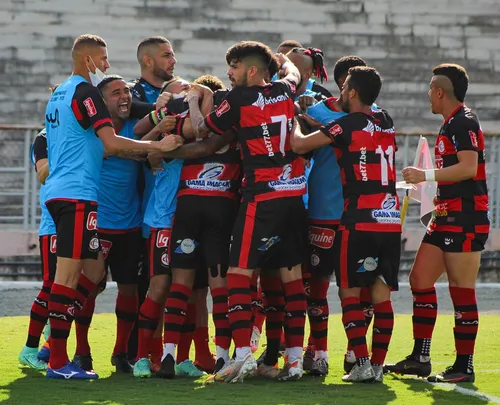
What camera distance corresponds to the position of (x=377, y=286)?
6996 millimetres

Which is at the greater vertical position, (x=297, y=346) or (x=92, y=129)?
(x=92, y=129)

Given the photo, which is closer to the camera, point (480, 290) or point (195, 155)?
point (195, 155)

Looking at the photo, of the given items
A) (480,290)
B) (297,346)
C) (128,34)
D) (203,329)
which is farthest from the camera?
(128,34)

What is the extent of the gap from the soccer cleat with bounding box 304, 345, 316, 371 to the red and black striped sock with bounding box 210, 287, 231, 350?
671 mm

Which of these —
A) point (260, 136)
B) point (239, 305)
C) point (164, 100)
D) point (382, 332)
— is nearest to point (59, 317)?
point (239, 305)

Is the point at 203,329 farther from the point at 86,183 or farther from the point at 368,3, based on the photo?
the point at 368,3

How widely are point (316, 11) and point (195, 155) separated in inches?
434

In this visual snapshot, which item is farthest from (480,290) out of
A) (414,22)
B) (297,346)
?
(297,346)

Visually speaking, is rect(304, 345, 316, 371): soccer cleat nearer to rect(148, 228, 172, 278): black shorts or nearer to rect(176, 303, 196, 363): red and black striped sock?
rect(176, 303, 196, 363): red and black striped sock

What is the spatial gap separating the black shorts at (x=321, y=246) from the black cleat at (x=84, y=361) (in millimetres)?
1581

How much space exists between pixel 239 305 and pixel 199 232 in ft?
1.94

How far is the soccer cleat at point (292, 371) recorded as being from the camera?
6.92 m

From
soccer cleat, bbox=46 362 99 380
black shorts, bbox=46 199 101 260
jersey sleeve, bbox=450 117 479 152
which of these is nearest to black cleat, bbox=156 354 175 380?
soccer cleat, bbox=46 362 99 380

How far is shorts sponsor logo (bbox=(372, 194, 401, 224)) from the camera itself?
6.93m
